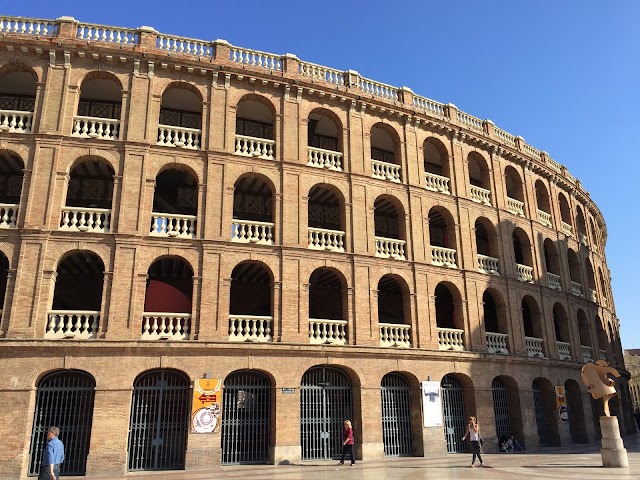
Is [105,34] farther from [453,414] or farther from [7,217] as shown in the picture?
[453,414]

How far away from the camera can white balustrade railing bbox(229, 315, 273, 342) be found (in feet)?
62.1

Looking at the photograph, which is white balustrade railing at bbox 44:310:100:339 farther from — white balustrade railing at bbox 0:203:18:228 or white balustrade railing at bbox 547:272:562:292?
white balustrade railing at bbox 547:272:562:292

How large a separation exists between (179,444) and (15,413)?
5138 mm

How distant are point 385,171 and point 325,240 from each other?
465cm

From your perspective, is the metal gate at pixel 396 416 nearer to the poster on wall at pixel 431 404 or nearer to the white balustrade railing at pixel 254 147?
the poster on wall at pixel 431 404

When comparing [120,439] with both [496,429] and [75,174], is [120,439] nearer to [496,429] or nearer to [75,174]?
[75,174]

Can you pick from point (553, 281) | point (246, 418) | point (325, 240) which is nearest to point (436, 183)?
point (325, 240)

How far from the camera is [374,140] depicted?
86.6ft

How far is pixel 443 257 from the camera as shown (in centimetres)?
2405

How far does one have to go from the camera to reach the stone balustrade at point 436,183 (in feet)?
81.6

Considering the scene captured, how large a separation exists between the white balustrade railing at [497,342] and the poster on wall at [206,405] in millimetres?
12632

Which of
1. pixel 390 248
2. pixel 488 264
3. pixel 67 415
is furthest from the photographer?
pixel 488 264

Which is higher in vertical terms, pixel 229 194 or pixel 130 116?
pixel 130 116

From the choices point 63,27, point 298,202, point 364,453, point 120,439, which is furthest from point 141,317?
point 63,27
